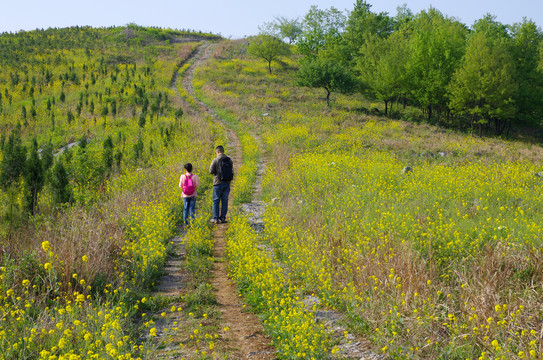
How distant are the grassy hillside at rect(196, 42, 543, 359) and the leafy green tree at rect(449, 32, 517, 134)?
957 inches

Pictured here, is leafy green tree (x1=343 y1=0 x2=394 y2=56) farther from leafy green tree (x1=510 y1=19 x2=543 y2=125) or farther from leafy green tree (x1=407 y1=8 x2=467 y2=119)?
leafy green tree (x1=510 y1=19 x2=543 y2=125)

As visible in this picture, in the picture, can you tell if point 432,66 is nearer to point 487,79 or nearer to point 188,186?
point 487,79

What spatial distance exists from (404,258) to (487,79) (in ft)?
114

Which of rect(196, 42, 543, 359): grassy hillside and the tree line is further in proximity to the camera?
the tree line

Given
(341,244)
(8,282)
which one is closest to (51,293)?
(8,282)

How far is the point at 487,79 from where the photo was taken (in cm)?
3409

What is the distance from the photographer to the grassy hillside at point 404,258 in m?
4.21

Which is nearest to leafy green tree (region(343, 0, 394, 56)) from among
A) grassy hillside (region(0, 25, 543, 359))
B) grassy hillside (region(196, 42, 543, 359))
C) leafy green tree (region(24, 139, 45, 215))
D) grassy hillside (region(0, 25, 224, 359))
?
grassy hillside (region(0, 25, 224, 359))

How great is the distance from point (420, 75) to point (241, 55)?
34.2m

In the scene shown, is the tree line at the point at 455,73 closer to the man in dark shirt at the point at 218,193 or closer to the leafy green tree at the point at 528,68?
the leafy green tree at the point at 528,68

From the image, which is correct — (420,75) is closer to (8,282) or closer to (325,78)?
(325,78)

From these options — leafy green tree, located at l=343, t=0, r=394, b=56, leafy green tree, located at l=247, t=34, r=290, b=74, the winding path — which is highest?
leafy green tree, located at l=343, t=0, r=394, b=56

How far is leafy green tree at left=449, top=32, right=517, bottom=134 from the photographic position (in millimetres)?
34156

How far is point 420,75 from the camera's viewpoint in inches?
1545
